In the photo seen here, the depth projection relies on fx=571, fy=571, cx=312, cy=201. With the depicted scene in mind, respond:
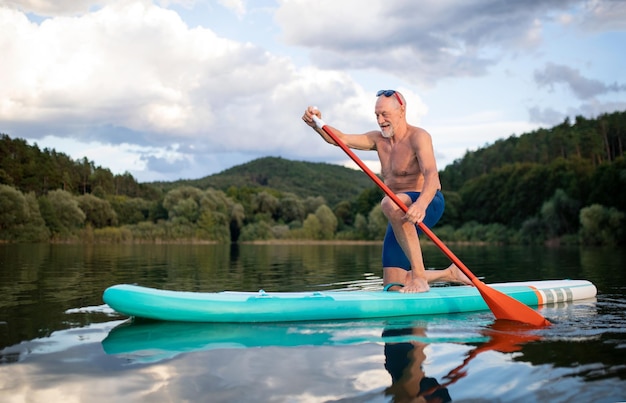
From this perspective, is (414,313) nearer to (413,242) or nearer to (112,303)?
(413,242)

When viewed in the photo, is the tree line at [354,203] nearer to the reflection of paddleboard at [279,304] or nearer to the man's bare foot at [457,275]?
the man's bare foot at [457,275]

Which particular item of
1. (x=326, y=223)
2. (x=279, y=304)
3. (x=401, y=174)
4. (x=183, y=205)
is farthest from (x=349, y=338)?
(x=326, y=223)

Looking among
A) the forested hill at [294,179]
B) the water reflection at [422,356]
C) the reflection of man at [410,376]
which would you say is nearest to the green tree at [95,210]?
the forested hill at [294,179]

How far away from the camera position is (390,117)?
617 cm

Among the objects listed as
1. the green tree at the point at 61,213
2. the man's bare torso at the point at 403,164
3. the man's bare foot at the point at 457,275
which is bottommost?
the man's bare foot at the point at 457,275

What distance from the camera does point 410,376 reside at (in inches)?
133

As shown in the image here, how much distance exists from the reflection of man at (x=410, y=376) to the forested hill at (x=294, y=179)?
368 ft

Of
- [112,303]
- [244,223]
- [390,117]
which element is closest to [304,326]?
[112,303]

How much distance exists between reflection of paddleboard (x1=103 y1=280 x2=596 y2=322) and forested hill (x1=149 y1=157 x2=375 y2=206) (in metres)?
110

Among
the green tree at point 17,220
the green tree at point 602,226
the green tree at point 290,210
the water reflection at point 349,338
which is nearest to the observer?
the water reflection at point 349,338

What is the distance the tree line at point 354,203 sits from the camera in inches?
1811

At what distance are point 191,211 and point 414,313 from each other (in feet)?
198

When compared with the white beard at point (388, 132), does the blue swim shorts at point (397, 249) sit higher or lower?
lower

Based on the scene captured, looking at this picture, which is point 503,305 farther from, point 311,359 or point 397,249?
point 311,359
